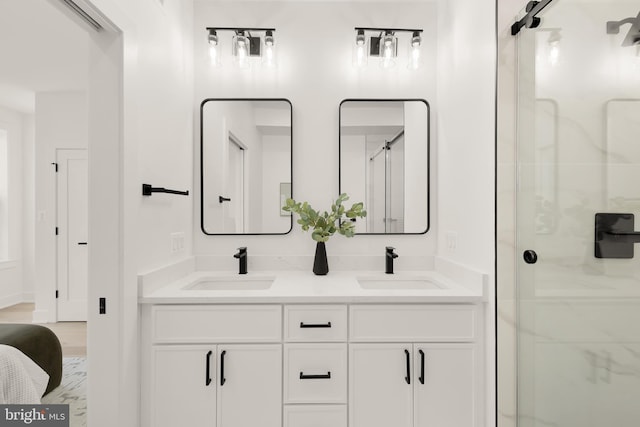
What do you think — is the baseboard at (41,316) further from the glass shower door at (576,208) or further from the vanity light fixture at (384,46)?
the glass shower door at (576,208)

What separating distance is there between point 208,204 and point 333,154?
0.87 m

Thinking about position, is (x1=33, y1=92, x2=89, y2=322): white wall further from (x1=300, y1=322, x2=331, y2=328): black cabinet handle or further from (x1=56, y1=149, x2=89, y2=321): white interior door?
(x1=300, y1=322, x2=331, y2=328): black cabinet handle

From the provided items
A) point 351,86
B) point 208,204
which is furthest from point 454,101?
point 208,204

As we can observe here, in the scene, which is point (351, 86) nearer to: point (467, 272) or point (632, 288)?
point (467, 272)

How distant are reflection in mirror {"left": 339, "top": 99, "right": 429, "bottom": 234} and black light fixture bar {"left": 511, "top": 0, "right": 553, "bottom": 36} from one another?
821 mm

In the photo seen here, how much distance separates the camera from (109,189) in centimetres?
144

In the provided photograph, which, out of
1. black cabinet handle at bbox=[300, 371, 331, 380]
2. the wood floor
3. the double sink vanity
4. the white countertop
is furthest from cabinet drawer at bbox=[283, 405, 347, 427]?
the wood floor

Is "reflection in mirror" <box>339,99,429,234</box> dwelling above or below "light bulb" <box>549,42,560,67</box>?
below

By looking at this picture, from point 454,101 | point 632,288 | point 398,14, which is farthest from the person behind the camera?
point 398,14

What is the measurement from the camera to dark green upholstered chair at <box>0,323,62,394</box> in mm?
2125

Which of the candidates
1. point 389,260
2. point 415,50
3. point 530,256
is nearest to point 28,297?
point 389,260

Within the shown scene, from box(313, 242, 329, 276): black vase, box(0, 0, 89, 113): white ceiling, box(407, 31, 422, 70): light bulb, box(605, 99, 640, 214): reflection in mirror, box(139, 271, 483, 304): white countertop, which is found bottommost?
box(139, 271, 483, 304): white countertop

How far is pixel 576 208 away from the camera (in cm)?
128

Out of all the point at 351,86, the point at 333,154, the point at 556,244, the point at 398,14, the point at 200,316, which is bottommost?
the point at 200,316
